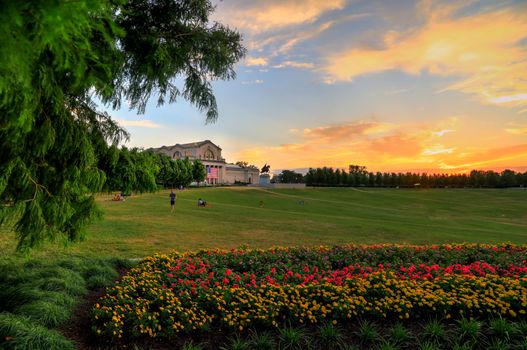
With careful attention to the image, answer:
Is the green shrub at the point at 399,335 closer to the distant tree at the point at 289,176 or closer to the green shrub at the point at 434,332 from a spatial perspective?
the green shrub at the point at 434,332

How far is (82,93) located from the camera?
5.37m

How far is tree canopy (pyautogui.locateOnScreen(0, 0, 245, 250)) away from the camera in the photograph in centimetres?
270

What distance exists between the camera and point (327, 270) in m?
8.57

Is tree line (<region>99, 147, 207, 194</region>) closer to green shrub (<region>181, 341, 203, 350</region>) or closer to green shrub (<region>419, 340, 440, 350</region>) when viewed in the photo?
green shrub (<region>181, 341, 203, 350</region>)

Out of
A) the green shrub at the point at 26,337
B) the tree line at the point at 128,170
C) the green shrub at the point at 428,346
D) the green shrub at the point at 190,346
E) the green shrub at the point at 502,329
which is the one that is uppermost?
the tree line at the point at 128,170

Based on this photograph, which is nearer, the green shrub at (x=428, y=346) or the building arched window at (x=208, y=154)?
the green shrub at (x=428, y=346)

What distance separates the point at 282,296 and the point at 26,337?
406 centimetres

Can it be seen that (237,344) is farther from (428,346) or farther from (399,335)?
(428,346)

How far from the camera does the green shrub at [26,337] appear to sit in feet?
14.3

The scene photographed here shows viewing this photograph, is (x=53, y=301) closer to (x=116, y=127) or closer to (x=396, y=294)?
(x=116, y=127)

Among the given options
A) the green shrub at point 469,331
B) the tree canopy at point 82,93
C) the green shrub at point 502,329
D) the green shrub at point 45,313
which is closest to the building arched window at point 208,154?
the tree canopy at point 82,93

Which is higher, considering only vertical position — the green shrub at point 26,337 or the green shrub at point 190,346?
the green shrub at point 26,337

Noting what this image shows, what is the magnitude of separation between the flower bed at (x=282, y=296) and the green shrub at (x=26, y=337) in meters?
0.73

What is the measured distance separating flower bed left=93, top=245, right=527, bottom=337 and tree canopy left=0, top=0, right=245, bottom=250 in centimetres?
183
